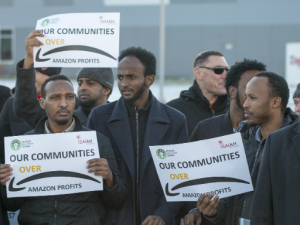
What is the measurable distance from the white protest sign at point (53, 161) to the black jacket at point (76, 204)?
0.30ft

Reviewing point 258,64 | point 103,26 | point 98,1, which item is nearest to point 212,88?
point 258,64

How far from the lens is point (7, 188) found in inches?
118

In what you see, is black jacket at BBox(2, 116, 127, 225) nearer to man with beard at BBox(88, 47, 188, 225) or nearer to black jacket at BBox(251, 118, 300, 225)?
man with beard at BBox(88, 47, 188, 225)

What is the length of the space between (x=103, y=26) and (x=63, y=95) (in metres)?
0.84

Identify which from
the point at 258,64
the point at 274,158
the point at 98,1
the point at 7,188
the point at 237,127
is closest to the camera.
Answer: the point at 274,158

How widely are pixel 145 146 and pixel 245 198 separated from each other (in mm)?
893

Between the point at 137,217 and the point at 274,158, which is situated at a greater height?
the point at 274,158

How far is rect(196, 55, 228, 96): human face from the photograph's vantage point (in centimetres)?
495

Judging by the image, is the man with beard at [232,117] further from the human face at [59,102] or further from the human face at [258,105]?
the human face at [59,102]

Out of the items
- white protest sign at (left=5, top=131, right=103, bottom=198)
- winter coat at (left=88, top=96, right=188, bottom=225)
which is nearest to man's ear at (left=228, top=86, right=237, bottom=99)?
winter coat at (left=88, top=96, right=188, bottom=225)

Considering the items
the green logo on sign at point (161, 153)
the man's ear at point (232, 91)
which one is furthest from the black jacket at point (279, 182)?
the man's ear at point (232, 91)

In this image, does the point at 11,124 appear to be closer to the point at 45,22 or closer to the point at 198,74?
the point at 45,22

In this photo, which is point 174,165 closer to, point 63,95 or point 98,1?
point 63,95

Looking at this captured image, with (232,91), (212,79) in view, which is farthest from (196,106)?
(232,91)
